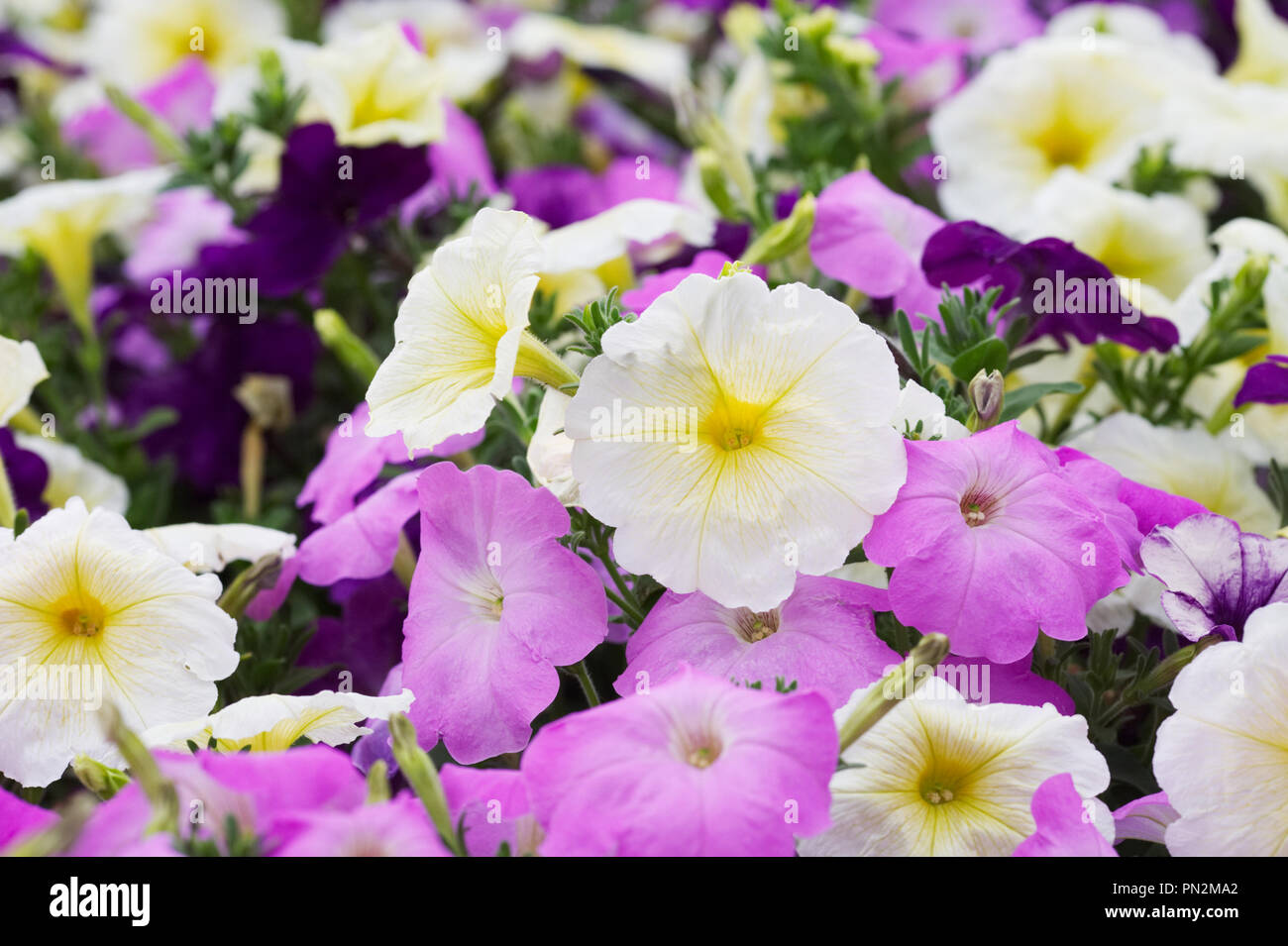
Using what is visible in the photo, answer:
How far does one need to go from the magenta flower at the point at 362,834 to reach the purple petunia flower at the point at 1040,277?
58 centimetres

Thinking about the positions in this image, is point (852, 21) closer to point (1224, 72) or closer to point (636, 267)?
point (636, 267)

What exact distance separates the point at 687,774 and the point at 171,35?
1586 mm

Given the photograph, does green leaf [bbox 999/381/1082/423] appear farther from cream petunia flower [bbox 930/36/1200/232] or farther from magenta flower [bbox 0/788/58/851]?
magenta flower [bbox 0/788/58/851]

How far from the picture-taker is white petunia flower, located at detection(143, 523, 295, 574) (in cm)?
83

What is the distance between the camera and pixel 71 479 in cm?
108

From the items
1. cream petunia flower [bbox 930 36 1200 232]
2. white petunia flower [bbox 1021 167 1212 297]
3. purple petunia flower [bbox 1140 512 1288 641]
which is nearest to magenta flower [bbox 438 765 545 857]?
purple petunia flower [bbox 1140 512 1288 641]

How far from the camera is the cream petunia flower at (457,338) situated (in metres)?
0.71

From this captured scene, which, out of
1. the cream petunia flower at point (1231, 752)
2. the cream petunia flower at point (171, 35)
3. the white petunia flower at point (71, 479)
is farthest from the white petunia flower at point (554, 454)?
the cream petunia flower at point (171, 35)

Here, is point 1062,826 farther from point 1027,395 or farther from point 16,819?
point 16,819

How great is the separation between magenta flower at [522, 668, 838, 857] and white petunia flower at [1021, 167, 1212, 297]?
626 millimetres

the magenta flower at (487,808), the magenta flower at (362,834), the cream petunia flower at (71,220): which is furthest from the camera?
the cream petunia flower at (71,220)

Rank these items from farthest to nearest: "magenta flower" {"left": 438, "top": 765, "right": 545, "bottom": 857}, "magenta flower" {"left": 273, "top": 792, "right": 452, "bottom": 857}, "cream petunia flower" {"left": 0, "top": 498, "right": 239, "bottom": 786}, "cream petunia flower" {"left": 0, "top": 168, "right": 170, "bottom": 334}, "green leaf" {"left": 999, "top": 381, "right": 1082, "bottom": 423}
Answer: "cream petunia flower" {"left": 0, "top": 168, "right": 170, "bottom": 334} → "green leaf" {"left": 999, "top": 381, "right": 1082, "bottom": 423} → "cream petunia flower" {"left": 0, "top": 498, "right": 239, "bottom": 786} → "magenta flower" {"left": 438, "top": 765, "right": 545, "bottom": 857} → "magenta flower" {"left": 273, "top": 792, "right": 452, "bottom": 857}

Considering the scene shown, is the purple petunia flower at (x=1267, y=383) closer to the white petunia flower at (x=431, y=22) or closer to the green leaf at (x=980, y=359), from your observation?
the green leaf at (x=980, y=359)
